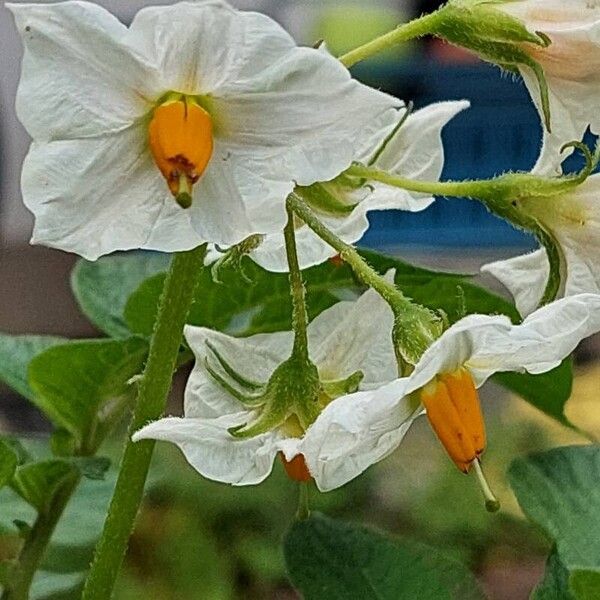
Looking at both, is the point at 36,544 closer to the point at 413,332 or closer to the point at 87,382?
the point at 87,382

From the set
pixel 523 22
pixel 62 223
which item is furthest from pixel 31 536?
pixel 523 22

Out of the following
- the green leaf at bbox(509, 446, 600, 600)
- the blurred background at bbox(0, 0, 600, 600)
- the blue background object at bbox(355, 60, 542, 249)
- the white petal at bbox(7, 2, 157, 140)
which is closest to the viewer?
the white petal at bbox(7, 2, 157, 140)

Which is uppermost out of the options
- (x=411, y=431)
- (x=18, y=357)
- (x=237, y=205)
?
(x=237, y=205)

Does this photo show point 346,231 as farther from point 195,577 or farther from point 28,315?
point 28,315

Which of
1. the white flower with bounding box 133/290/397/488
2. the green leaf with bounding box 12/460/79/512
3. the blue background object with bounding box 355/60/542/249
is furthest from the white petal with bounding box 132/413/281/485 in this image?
the blue background object with bounding box 355/60/542/249

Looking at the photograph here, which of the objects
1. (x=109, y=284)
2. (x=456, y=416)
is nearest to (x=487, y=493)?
(x=456, y=416)

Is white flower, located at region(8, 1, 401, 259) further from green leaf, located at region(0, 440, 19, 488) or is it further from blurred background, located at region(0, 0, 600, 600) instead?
blurred background, located at region(0, 0, 600, 600)
